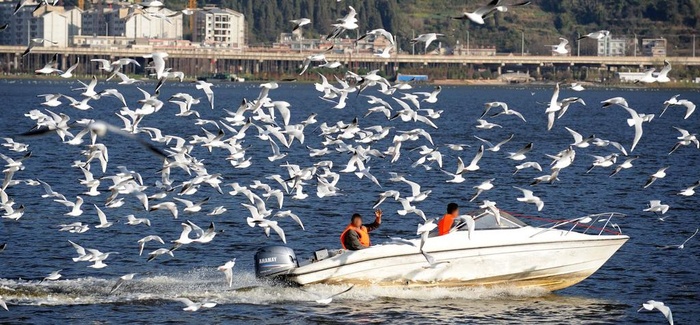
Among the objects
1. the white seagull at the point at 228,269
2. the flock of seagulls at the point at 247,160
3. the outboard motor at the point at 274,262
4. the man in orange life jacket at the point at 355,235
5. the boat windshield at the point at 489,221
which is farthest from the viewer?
the flock of seagulls at the point at 247,160

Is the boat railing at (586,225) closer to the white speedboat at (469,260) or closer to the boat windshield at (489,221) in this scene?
the white speedboat at (469,260)

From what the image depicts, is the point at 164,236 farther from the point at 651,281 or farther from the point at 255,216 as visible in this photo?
the point at 651,281

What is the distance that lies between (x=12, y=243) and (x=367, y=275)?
10.1 meters

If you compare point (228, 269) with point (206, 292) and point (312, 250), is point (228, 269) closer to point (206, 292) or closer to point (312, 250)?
point (206, 292)

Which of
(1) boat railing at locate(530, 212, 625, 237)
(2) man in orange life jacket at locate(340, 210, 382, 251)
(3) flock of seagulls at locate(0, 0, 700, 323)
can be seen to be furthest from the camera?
(3) flock of seagulls at locate(0, 0, 700, 323)

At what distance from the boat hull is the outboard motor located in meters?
0.18

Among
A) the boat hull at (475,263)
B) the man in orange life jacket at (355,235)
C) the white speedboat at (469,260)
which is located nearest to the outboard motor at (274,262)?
the white speedboat at (469,260)

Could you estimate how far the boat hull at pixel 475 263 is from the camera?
80.6 feet

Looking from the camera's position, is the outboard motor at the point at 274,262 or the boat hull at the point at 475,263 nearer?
the outboard motor at the point at 274,262

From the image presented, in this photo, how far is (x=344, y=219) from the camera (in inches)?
1414

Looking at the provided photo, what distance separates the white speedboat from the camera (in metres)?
24.5

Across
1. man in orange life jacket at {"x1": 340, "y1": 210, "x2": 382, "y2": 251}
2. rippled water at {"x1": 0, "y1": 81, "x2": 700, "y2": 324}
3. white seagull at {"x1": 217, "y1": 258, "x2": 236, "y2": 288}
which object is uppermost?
man in orange life jacket at {"x1": 340, "y1": 210, "x2": 382, "y2": 251}

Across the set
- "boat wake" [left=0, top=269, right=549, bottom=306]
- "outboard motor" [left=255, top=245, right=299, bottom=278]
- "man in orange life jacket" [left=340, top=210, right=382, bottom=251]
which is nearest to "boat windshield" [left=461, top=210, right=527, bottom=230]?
"boat wake" [left=0, top=269, right=549, bottom=306]

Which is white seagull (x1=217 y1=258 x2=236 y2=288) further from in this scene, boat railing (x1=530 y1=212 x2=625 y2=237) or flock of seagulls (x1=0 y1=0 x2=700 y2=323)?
boat railing (x1=530 y1=212 x2=625 y2=237)
